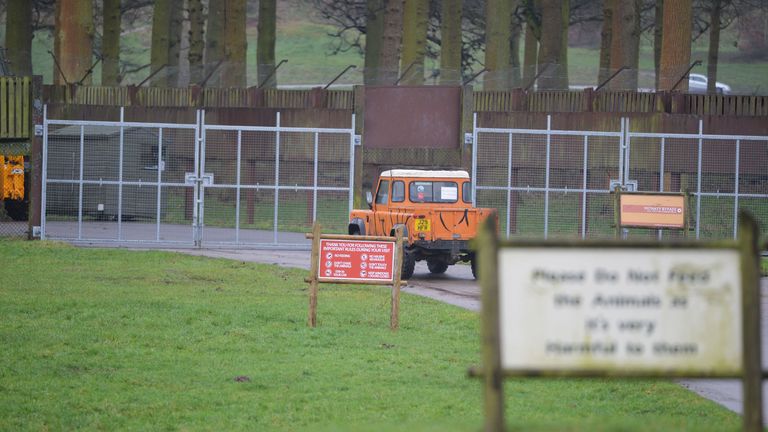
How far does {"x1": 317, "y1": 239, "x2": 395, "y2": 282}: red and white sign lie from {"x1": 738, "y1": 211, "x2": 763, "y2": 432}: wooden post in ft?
31.3

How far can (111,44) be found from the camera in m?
41.1

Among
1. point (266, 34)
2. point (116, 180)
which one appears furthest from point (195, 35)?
point (116, 180)

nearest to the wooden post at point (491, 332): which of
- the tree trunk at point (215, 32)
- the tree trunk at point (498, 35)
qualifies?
the tree trunk at point (498, 35)

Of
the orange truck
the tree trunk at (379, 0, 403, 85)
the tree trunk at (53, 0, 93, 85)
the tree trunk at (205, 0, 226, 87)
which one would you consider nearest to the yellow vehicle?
the tree trunk at (53, 0, 93, 85)

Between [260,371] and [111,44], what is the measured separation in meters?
31.3

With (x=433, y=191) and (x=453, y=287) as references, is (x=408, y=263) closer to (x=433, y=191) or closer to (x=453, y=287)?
(x=453, y=287)

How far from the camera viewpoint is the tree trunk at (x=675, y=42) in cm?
3151

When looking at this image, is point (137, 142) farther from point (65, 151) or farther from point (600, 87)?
point (600, 87)

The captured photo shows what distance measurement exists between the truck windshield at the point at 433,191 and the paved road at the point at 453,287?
152 cm

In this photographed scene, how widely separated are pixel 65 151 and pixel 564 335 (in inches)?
1076

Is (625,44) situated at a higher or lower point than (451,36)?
lower

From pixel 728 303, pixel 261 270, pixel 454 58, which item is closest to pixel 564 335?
pixel 728 303

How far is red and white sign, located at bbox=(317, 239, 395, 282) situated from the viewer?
14.9 meters

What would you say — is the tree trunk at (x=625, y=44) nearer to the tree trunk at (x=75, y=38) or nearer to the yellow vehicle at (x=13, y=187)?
the tree trunk at (x=75, y=38)
